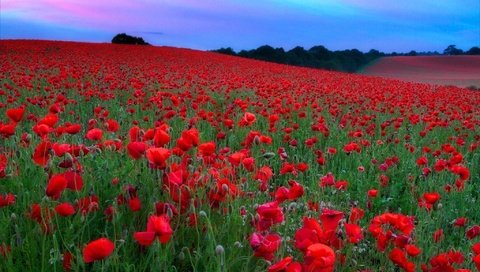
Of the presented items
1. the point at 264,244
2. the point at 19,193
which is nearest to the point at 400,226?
the point at 264,244

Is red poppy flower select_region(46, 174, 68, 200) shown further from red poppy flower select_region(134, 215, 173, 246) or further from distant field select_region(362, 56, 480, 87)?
distant field select_region(362, 56, 480, 87)

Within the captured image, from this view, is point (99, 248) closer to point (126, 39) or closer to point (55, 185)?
point (55, 185)

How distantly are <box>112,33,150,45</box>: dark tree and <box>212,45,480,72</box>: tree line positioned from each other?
557 cm

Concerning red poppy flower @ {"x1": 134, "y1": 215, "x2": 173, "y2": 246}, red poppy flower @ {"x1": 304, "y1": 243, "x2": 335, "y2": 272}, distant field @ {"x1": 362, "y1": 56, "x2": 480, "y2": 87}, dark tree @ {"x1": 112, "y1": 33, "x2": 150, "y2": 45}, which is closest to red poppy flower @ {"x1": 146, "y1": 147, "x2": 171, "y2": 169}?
red poppy flower @ {"x1": 134, "y1": 215, "x2": 173, "y2": 246}

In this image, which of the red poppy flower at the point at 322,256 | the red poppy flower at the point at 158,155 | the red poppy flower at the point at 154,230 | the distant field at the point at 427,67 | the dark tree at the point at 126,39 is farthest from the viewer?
the distant field at the point at 427,67

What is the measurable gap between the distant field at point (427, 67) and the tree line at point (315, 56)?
50.0 inches

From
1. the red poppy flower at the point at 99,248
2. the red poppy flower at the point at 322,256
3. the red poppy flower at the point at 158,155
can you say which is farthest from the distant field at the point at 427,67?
the red poppy flower at the point at 99,248

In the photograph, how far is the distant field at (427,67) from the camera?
35000mm

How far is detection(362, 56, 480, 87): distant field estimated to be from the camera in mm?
35000

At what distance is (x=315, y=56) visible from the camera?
130 feet

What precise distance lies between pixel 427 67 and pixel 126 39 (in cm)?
1982

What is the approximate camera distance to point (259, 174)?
9.91ft

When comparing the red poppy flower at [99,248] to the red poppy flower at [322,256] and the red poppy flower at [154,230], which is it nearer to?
the red poppy flower at [154,230]

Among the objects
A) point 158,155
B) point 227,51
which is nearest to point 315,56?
point 227,51
